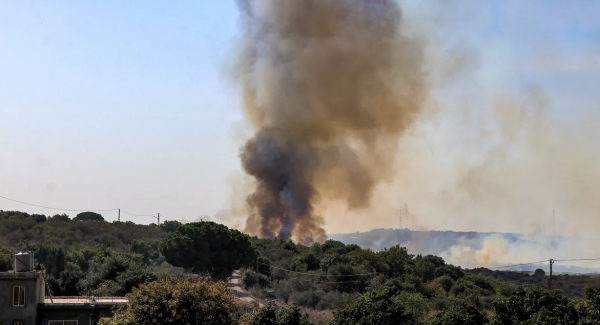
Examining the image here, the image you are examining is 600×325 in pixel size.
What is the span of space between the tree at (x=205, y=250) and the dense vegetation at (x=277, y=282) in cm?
11

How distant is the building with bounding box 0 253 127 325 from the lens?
42062 millimetres

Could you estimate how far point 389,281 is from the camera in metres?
77.9

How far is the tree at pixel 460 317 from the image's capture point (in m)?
41.5

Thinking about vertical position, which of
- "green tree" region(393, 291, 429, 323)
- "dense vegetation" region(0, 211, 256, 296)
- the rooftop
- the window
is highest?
"dense vegetation" region(0, 211, 256, 296)

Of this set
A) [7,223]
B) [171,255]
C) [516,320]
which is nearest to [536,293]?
[516,320]

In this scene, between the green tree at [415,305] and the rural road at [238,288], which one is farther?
the rural road at [238,288]

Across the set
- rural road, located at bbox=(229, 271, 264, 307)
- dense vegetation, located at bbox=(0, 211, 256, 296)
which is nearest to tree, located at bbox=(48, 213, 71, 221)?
dense vegetation, located at bbox=(0, 211, 256, 296)

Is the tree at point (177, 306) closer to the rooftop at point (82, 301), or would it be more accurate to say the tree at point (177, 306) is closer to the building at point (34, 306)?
the building at point (34, 306)

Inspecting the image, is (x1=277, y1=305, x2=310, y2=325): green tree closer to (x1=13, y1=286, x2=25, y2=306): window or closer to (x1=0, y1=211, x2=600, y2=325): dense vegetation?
(x1=0, y1=211, x2=600, y2=325): dense vegetation

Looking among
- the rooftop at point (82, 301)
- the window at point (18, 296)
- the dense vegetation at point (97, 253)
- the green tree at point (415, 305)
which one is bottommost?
the green tree at point (415, 305)

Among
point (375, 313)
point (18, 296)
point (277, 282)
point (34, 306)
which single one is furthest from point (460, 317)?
point (277, 282)

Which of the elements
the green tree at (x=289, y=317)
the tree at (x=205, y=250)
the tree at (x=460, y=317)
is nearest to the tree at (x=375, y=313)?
the tree at (x=460, y=317)

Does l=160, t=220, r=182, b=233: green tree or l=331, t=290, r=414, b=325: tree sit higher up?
l=160, t=220, r=182, b=233: green tree

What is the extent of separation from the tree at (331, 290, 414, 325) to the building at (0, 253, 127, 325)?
13642 millimetres
